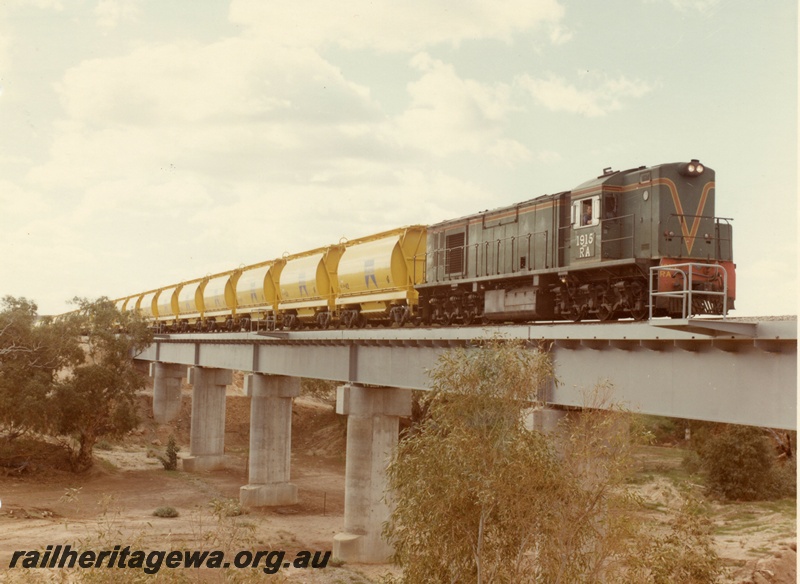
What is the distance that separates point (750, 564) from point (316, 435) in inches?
1632

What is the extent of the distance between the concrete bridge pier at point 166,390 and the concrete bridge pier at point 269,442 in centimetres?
2519

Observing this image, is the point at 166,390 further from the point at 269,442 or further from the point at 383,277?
the point at 383,277

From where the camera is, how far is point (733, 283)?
18.7m

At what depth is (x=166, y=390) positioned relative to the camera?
63281 mm

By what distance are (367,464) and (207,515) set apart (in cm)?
970

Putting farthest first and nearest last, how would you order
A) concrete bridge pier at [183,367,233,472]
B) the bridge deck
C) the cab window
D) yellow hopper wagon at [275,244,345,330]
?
concrete bridge pier at [183,367,233,472], yellow hopper wagon at [275,244,345,330], the cab window, the bridge deck

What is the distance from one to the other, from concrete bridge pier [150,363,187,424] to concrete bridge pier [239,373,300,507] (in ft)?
82.7

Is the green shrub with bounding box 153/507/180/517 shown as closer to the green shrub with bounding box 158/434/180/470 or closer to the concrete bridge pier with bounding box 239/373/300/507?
the concrete bridge pier with bounding box 239/373/300/507

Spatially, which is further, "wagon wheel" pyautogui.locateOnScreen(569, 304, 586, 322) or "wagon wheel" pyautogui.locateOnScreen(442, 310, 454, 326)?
"wagon wheel" pyautogui.locateOnScreen(442, 310, 454, 326)

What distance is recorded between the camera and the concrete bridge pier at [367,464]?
90.7 ft

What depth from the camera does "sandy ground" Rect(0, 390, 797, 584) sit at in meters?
24.9

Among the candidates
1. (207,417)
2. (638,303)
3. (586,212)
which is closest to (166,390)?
(207,417)

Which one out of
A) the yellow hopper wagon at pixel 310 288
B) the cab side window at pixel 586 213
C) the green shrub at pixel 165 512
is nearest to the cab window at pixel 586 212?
the cab side window at pixel 586 213

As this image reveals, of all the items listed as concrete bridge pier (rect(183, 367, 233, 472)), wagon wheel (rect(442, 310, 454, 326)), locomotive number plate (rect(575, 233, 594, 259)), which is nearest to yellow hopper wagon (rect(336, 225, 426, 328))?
wagon wheel (rect(442, 310, 454, 326))
